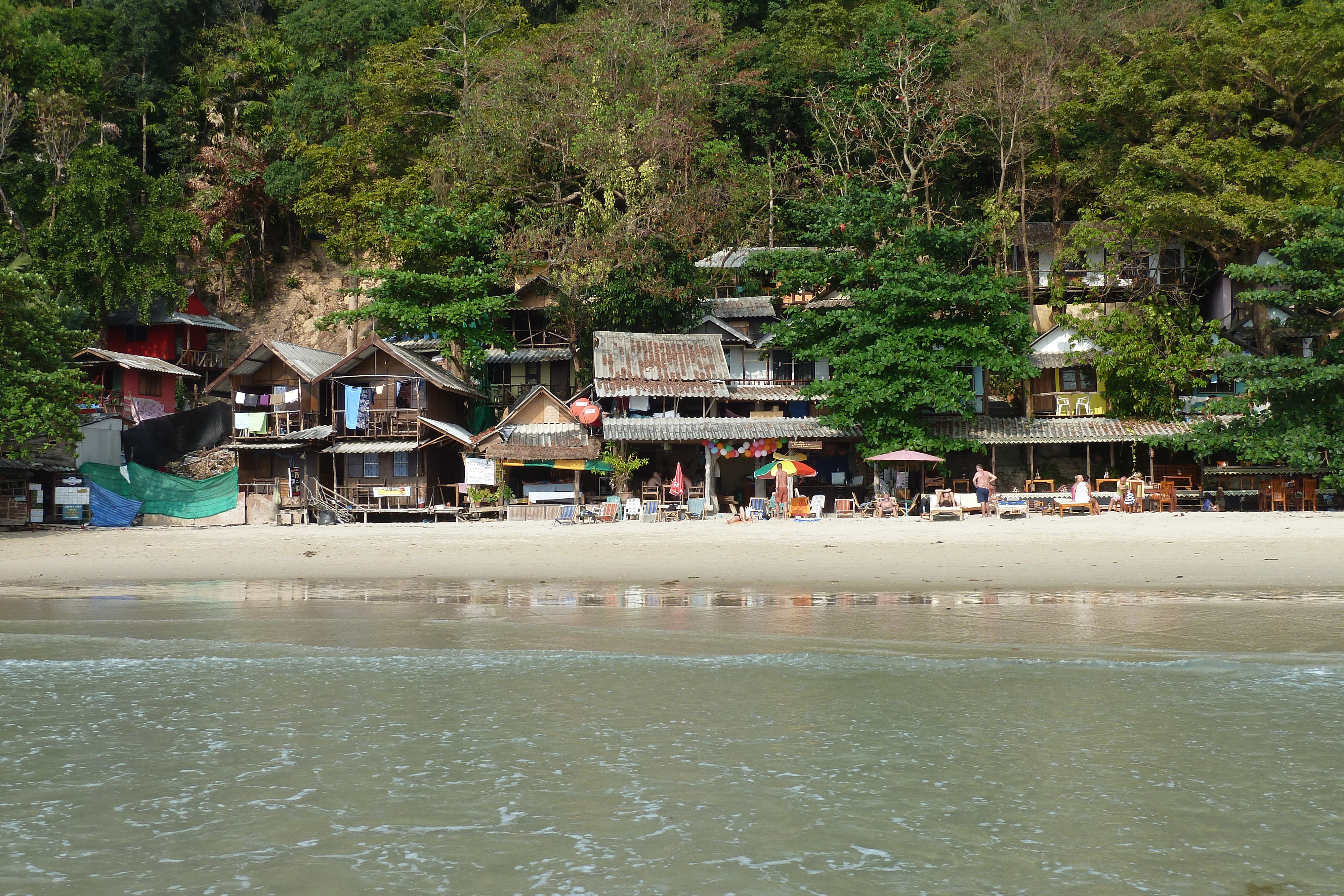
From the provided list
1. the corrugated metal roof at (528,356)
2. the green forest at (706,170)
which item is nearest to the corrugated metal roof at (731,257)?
the green forest at (706,170)

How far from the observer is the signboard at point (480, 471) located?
27219 millimetres

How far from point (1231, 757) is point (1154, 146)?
25.7m

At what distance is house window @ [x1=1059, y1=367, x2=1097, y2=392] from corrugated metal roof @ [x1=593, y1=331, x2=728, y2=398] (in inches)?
428

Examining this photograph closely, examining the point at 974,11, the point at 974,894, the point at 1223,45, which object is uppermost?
the point at 974,11

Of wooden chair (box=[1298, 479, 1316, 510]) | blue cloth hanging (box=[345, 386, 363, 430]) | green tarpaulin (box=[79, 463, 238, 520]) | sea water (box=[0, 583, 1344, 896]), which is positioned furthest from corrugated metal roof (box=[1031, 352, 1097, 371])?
green tarpaulin (box=[79, 463, 238, 520])

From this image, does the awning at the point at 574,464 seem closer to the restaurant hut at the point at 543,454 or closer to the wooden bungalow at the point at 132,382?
the restaurant hut at the point at 543,454

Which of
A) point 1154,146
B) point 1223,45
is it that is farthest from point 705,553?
point 1223,45

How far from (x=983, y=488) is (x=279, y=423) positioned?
2105 centimetres

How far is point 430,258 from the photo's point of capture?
31.6 meters

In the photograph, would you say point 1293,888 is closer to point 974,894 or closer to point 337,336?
point 974,894

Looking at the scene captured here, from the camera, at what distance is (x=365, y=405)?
29.6 metres

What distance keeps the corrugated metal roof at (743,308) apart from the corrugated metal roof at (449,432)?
9.28 metres

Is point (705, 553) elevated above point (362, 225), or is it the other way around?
point (362, 225)

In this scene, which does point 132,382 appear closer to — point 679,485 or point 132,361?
point 132,361
